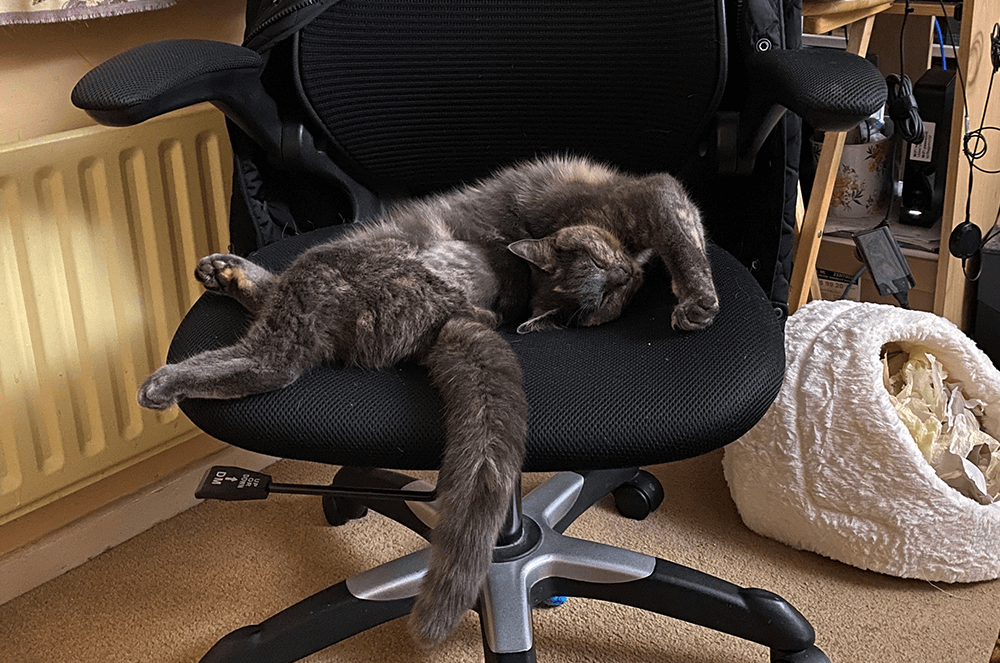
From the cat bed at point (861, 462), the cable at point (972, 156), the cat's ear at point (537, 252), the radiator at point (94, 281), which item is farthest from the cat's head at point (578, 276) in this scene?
the cable at point (972, 156)

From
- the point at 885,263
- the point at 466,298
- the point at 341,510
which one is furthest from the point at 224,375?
the point at 885,263

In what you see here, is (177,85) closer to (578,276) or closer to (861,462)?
(578,276)

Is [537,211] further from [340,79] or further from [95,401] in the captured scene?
[95,401]

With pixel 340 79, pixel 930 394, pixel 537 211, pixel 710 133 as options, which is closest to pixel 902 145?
pixel 930 394

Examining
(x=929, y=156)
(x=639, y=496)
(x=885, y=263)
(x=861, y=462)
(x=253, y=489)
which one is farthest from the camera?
(x=929, y=156)

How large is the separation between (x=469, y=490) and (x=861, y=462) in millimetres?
842

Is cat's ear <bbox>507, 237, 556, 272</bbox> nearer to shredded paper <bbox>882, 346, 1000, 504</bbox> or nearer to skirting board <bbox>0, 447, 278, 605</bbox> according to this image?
shredded paper <bbox>882, 346, 1000, 504</bbox>

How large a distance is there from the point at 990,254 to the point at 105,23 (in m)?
1.77

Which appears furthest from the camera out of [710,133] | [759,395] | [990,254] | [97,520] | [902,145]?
[902,145]

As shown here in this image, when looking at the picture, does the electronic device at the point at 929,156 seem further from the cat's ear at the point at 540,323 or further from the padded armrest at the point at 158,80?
the padded armrest at the point at 158,80

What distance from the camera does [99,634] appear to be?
4.81ft

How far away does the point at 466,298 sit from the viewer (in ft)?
3.61

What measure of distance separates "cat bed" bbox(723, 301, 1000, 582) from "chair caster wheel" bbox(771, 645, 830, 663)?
0.29 m

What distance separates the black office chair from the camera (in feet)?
3.31
